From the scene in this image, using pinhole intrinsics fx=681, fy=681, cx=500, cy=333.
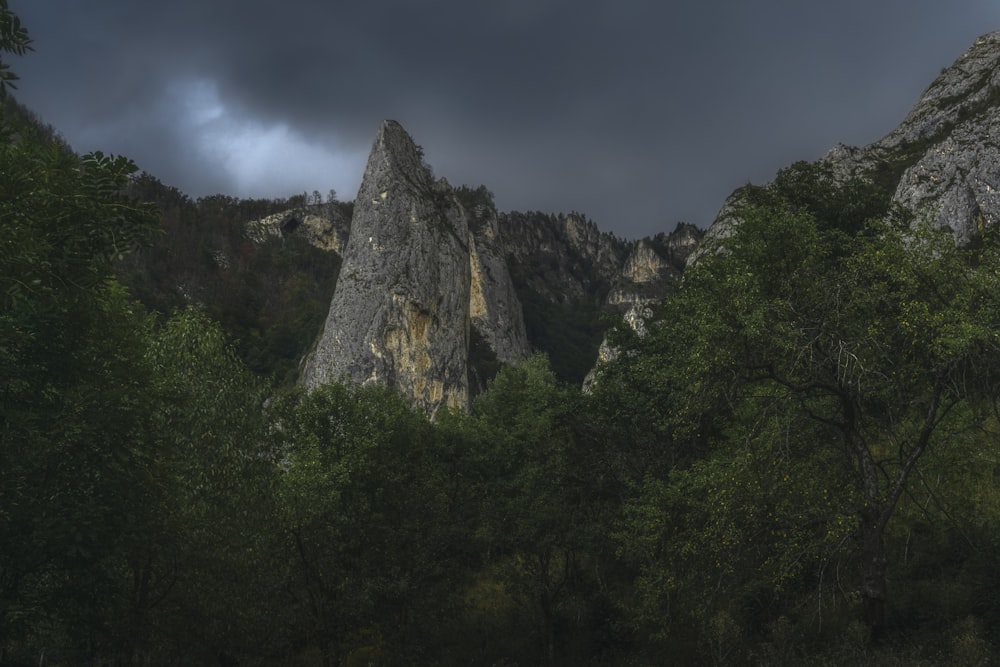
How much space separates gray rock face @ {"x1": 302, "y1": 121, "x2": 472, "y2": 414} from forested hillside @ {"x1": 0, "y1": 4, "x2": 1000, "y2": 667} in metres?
63.5

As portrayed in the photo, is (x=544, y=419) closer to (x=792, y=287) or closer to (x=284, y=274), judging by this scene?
(x=792, y=287)

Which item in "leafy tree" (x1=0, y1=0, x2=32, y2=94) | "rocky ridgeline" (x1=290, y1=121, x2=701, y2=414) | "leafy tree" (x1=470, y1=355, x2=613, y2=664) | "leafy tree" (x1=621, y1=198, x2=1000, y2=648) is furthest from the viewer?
"rocky ridgeline" (x1=290, y1=121, x2=701, y2=414)

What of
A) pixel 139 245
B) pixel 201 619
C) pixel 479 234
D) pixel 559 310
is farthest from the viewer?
pixel 559 310

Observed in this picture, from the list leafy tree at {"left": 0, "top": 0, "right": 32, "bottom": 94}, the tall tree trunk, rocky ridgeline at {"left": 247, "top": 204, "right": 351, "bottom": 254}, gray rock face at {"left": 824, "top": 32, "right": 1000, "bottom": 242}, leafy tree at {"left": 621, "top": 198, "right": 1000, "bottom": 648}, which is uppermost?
rocky ridgeline at {"left": 247, "top": 204, "right": 351, "bottom": 254}

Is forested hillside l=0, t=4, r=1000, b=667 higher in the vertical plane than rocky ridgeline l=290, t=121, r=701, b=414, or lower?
lower

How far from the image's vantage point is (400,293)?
303 ft

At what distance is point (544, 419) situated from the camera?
24703 mm

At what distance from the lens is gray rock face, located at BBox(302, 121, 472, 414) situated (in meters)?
89.6

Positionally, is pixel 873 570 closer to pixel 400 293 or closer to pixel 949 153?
pixel 949 153

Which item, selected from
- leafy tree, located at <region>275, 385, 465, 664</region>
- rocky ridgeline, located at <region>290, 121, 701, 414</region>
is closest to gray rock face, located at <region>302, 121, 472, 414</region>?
rocky ridgeline, located at <region>290, 121, 701, 414</region>

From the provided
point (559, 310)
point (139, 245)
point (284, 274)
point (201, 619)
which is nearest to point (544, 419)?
point (201, 619)

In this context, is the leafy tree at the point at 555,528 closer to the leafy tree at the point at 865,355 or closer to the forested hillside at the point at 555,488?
the forested hillside at the point at 555,488

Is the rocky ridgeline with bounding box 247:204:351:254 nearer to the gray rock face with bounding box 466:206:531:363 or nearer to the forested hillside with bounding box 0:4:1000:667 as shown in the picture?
the gray rock face with bounding box 466:206:531:363

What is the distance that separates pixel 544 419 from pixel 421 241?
251 ft
